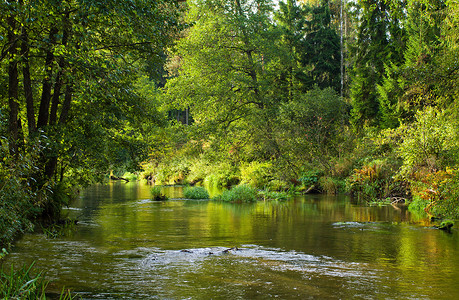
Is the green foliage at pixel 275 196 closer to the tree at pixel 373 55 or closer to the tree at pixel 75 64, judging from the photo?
the tree at pixel 373 55

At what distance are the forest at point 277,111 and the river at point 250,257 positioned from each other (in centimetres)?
204

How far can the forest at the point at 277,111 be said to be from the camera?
12.3m

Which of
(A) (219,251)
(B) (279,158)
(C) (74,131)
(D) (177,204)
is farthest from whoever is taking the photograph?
(B) (279,158)

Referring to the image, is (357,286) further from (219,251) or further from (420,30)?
(420,30)

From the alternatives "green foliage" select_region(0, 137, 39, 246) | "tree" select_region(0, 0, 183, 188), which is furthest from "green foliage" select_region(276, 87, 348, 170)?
"green foliage" select_region(0, 137, 39, 246)

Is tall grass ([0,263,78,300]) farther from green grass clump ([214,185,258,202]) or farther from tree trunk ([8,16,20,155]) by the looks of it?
green grass clump ([214,185,258,202])

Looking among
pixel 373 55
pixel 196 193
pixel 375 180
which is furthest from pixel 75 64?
pixel 373 55

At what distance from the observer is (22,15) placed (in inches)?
262

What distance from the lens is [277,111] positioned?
1080 inches

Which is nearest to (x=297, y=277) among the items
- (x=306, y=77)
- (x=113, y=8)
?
(x=113, y=8)

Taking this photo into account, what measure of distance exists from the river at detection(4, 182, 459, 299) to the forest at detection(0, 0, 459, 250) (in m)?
2.04

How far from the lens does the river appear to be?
6.86m

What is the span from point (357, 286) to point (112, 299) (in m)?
3.79

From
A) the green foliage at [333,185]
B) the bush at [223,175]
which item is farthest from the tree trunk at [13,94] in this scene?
the bush at [223,175]
